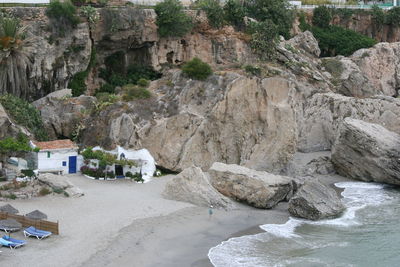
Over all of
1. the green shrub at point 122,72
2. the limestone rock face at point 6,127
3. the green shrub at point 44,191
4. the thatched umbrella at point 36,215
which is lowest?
the green shrub at point 44,191

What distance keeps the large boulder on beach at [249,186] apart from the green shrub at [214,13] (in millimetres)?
19983

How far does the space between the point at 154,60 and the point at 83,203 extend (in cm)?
2084

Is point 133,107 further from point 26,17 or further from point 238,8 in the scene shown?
point 238,8

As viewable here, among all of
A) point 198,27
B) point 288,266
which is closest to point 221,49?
point 198,27

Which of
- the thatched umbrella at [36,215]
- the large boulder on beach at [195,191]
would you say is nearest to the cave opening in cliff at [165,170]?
the large boulder on beach at [195,191]

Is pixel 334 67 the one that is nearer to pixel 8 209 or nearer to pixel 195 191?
pixel 195 191

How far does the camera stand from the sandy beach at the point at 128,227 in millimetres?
25344

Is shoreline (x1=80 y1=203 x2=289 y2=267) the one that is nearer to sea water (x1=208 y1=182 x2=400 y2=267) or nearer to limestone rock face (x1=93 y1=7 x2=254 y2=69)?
sea water (x1=208 y1=182 x2=400 y2=267)

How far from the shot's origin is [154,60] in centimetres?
5031

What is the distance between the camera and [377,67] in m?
61.7

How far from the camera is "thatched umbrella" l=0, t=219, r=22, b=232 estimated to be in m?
26.5

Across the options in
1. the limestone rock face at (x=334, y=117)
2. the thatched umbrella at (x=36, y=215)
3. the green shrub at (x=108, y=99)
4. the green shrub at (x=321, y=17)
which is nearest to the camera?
the thatched umbrella at (x=36, y=215)

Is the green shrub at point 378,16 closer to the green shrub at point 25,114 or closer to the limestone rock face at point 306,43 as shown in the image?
the limestone rock face at point 306,43

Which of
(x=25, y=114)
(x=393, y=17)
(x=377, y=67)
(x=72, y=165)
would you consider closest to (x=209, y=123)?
(x=72, y=165)
